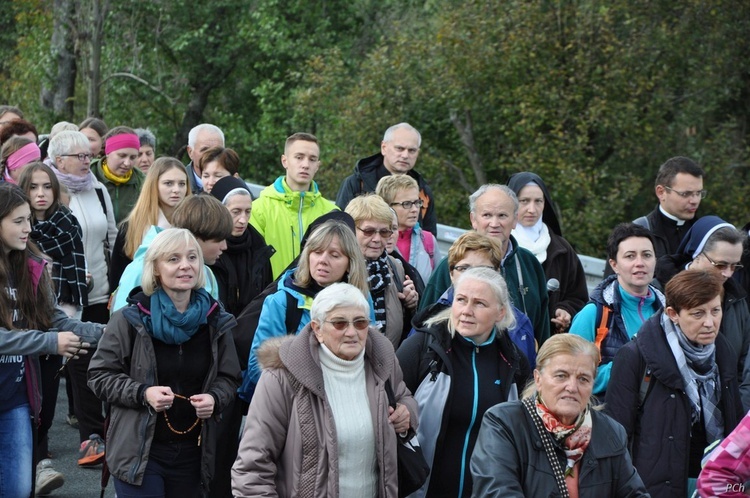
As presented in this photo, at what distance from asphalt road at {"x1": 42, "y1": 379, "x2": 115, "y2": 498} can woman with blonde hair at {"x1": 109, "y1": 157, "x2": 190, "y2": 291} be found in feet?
4.36

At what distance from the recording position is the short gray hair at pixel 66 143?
8.41 metres

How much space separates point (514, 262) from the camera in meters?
7.04

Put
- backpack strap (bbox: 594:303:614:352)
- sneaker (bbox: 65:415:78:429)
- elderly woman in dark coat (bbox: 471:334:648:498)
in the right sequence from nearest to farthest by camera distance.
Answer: elderly woman in dark coat (bbox: 471:334:648:498) → backpack strap (bbox: 594:303:614:352) → sneaker (bbox: 65:415:78:429)

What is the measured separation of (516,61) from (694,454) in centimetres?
1057

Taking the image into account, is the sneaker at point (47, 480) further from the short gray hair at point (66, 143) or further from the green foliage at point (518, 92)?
the green foliage at point (518, 92)

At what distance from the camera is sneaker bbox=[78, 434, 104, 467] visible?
25.8 feet

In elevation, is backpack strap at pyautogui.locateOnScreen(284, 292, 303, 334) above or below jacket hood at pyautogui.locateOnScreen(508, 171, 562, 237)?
below

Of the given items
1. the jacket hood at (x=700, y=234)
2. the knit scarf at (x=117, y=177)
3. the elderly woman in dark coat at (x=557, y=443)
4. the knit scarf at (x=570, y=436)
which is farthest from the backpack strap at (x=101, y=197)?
the knit scarf at (x=570, y=436)

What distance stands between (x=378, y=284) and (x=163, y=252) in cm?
146

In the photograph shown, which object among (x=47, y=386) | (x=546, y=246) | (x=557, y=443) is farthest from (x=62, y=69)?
(x=557, y=443)

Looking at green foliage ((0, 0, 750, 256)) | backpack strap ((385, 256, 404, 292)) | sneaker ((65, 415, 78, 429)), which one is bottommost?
sneaker ((65, 415, 78, 429))

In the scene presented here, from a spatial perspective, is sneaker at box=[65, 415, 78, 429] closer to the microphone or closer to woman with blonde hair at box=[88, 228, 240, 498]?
woman with blonde hair at box=[88, 228, 240, 498]

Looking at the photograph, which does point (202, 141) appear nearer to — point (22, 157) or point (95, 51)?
point (22, 157)

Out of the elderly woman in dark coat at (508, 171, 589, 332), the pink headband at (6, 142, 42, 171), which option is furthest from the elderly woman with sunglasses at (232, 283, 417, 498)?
the pink headband at (6, 142, 42, 171)
